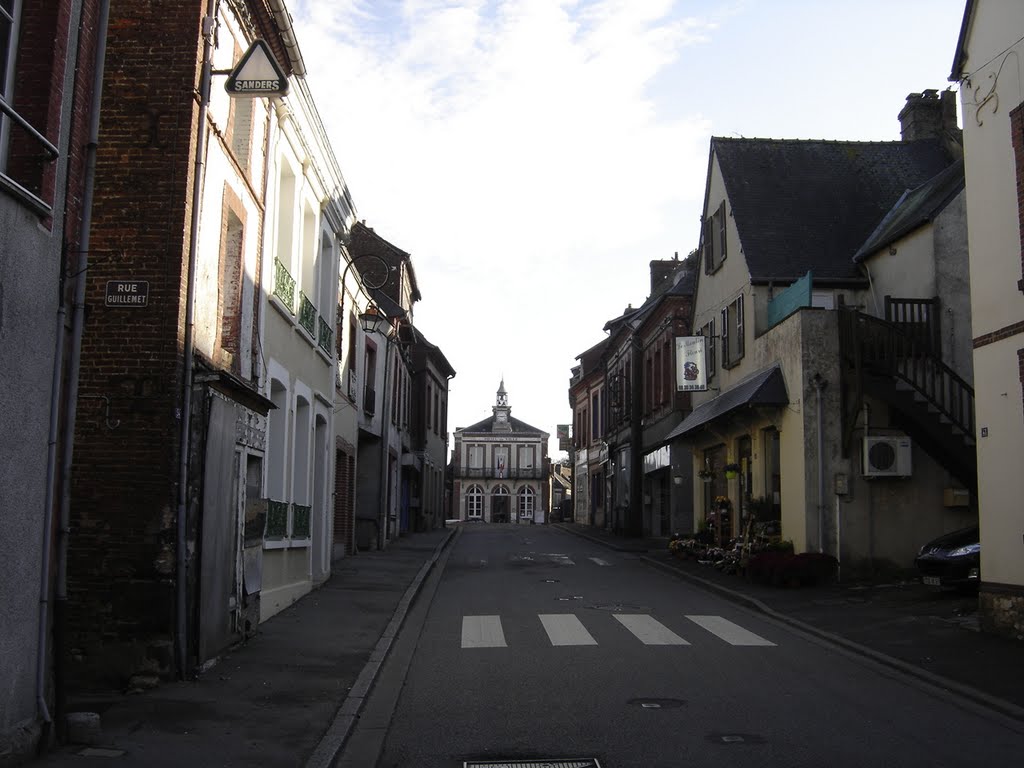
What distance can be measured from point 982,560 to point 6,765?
10.5 meters

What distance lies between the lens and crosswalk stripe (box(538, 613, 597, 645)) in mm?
11609

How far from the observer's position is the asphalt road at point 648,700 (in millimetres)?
6742

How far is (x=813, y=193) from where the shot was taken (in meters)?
23.4

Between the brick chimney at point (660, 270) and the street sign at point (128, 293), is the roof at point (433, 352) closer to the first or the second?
the brick chimney at point (660, 270)

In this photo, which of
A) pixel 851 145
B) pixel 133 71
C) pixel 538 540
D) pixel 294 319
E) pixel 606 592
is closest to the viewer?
pixel 133 71

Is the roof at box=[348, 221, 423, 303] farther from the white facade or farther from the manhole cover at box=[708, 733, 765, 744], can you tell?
the manhole cover at box=[708, 733, 765, 744]

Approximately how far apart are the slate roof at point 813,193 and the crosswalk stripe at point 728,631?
9333 millimetres

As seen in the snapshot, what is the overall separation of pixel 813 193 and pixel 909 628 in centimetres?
1352

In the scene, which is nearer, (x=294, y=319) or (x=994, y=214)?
(x=994, y=214)

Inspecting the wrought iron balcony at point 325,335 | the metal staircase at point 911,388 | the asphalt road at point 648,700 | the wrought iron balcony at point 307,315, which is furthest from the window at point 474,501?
the asphalt road at point 648,700

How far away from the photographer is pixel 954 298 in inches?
715

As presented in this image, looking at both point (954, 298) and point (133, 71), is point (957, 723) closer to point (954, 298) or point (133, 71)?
point (133, 71)

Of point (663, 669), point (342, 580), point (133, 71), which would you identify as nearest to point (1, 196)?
point (133, 71)

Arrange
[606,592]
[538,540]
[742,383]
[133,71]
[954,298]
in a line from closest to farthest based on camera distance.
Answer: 1. [133,71]
2. [606,592]
3. [954,298]
4. [742,383]
5. [538,540]
